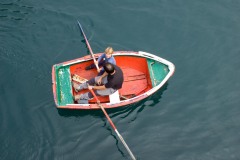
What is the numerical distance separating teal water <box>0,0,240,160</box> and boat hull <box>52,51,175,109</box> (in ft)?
1.98

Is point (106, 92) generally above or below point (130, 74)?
below

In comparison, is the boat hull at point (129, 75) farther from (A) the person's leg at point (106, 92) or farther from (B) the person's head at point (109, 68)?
(B) the person's head at point (109, 68)

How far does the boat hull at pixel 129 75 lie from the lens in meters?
13.1

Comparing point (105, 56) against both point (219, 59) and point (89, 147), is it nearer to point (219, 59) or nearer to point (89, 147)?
point (89, 147)

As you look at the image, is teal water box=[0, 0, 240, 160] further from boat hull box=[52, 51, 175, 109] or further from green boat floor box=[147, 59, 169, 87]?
green boat floor box=[147, 59, 169, 87]

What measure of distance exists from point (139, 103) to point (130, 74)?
60.1 inches

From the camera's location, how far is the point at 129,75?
1452 centimetres

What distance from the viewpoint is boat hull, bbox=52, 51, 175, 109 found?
1307 cm

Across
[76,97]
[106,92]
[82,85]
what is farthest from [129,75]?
[76,97]

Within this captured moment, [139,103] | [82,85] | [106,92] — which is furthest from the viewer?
[139,103]

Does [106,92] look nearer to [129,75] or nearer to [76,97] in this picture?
[76,97]

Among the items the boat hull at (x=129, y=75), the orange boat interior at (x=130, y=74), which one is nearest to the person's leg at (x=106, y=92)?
the boat hull at (x=129, y=75)

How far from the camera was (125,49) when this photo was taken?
1564 cm

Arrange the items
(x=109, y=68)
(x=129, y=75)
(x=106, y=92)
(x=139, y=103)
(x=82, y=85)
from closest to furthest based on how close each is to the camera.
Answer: (x=109, y=68)
(x=106, y=92)
(x=82, y=85)
(x=139, y=103)
(x=129, y=75)
